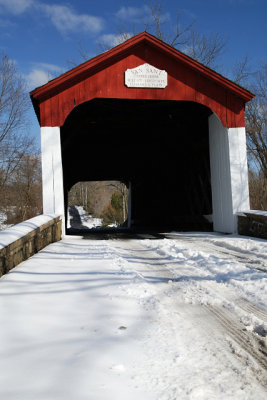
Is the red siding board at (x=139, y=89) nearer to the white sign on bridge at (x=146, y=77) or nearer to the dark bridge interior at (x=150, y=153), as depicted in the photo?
the white sign on bridge at (x=146, y=77)

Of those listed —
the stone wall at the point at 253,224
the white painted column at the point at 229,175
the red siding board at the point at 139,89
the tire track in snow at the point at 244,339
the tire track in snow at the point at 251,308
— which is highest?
the red siding board at the point at 139,89

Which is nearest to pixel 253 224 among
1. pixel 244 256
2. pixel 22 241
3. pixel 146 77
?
pixel 244 256

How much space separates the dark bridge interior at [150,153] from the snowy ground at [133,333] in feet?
21.3

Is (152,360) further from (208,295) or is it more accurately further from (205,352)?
(208,295)

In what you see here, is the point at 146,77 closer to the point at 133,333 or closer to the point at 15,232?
the point at 15,232

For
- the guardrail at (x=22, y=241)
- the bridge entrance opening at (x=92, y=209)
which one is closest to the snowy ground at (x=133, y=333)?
the guardrail at (x=22, y=241)

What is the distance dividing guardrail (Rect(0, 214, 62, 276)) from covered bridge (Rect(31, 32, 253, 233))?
1811 millimetres

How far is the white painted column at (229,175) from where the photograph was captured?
7594 mm

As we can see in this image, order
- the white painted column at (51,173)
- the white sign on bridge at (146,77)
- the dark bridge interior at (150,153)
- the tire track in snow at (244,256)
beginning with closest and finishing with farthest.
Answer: the tire track in snow at (244,256) < the white painted column at (51,173) < the white sign on bridge at (146,77) < the dark bridge interior at (150,153)

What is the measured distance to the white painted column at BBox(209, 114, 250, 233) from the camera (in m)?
7.59

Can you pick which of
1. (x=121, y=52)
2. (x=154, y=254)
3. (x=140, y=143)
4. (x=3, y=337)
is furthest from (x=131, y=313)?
(x=140, y=143)

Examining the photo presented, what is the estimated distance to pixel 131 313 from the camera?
2156 millimetres

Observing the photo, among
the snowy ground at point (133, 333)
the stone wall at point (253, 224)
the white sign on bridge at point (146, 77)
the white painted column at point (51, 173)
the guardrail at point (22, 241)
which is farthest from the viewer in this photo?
the white sign on bridge at point (146, 77)

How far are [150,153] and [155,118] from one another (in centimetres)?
328
